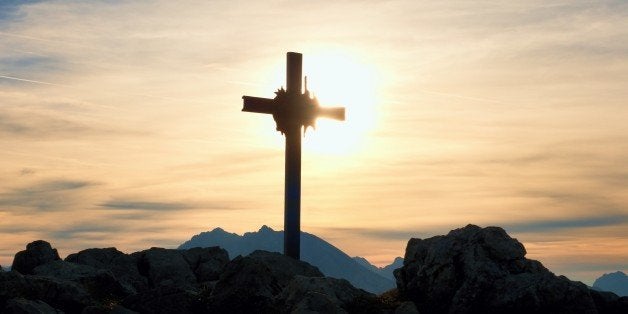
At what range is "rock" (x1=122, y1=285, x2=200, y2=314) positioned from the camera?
85.6 ft

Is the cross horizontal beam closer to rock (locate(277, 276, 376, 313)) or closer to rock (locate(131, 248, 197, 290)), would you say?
rock (locate(131, 248, 197, 290))

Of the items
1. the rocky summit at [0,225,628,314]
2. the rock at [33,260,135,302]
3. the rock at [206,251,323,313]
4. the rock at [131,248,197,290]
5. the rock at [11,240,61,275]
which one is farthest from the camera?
the rock at [131,248,197,290]

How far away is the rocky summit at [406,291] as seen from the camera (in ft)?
85.0

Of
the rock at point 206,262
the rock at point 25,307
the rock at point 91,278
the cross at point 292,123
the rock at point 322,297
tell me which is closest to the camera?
the rock at point 25,307

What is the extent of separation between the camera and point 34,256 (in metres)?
33.8

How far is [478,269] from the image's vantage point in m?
26.7

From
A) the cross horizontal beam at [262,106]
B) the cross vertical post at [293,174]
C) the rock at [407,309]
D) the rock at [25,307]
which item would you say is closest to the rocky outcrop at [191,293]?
the rock at [25,307]

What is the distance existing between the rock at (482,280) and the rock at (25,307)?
11339 millimetres

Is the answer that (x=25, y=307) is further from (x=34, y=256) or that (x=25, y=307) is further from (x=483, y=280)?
(x=483, y=280)

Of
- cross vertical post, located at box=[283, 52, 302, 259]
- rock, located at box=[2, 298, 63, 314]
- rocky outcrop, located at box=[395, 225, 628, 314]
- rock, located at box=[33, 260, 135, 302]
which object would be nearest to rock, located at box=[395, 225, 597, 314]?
rocky outcrop, located at box=[395, 225, 628, 314]

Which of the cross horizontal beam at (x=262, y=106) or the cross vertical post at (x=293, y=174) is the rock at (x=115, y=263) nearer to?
the cross vertical post at (x=293, y=174)

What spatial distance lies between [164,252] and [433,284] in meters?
13.2

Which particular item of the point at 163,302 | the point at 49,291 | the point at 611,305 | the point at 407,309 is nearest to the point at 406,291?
the point at 407,309

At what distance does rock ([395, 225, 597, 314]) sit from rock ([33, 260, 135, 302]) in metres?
9.99
